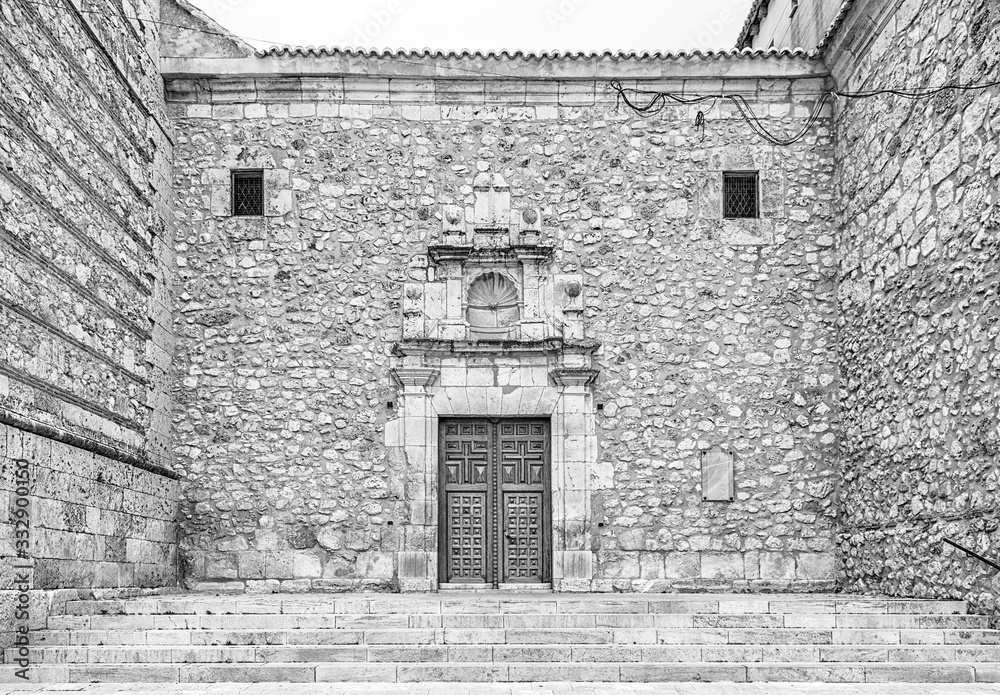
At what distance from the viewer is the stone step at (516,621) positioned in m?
6.66

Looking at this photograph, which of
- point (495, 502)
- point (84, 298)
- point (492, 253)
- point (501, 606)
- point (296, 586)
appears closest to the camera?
point (501, 606)

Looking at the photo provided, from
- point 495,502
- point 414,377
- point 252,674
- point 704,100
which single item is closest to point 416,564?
point 495,502

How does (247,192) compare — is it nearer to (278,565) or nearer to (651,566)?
(278,565)

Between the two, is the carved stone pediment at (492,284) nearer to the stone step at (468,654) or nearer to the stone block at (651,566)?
the stone block at (651,566)

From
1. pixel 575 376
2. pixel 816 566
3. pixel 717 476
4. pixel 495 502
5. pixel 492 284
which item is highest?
pixel 492 284

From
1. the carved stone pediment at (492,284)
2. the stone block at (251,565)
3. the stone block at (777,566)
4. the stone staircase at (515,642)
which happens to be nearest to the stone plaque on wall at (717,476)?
the stone block at (777,566)

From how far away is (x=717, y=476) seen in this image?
363 inches

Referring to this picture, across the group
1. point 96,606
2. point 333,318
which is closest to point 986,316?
point 333,318

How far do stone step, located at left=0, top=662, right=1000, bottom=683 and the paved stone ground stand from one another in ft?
0.26

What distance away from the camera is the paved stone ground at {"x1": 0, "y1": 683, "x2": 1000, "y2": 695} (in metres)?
5.51

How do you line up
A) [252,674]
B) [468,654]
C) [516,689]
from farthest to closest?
[468,654] → [252,674] → [516,689]

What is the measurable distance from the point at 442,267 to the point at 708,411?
8.58 ft

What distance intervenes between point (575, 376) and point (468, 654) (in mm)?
3604

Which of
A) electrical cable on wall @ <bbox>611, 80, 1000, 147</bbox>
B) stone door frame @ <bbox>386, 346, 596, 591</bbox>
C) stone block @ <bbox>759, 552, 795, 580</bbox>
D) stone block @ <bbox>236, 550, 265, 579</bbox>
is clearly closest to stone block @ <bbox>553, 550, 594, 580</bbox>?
stone door frame @ <bbox>386, 346, 596, 591</bbox>
